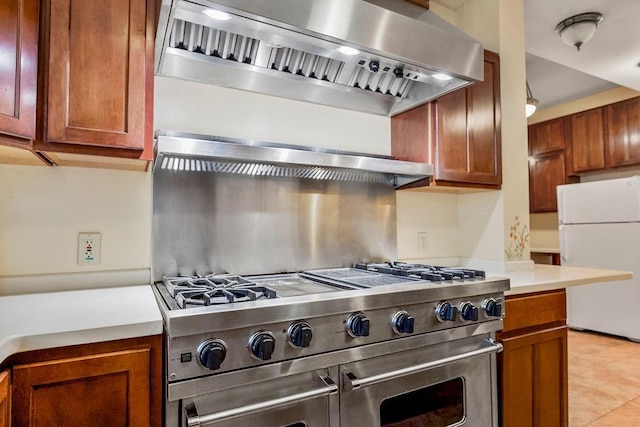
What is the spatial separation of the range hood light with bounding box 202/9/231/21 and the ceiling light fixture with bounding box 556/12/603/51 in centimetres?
248

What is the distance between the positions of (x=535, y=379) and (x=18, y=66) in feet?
7.16

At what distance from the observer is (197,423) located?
34.8 inches

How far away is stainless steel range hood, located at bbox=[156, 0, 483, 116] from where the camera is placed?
1.15m

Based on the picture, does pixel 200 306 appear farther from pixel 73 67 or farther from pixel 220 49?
pixel 220 49

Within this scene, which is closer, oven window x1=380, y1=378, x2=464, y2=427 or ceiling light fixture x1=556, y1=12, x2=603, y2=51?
oven window x1=380, y1=378, x2=464, y2=427

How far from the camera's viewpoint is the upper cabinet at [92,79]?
1.09 metres

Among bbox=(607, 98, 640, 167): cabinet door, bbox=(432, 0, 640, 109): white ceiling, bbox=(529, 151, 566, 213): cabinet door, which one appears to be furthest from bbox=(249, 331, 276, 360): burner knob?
bbox=(529, 151, 566, 213): cabinet door

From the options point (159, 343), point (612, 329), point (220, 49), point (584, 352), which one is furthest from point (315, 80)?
point (612, 329)

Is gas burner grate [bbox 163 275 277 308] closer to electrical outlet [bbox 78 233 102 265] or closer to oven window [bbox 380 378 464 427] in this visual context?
electrical outlet [bbox 78 233 102 265]

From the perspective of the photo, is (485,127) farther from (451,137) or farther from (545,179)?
(545,179)

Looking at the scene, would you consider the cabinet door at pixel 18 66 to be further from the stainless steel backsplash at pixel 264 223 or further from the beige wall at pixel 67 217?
the stainless steel backsplash at pixel 264 223

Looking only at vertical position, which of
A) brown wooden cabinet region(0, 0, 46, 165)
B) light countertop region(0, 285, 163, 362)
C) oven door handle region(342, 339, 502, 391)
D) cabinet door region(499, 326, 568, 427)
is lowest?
cabinet door region(499, 326, 568, 427)

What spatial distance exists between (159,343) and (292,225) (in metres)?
0.92

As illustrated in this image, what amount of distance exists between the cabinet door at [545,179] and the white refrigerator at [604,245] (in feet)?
1.53
